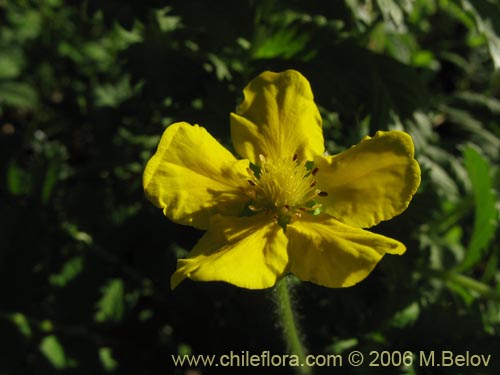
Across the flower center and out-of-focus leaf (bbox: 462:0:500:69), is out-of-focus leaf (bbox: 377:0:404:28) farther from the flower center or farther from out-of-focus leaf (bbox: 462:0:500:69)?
the flower center

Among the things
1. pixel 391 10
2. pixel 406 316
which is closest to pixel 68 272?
pixel 406 316

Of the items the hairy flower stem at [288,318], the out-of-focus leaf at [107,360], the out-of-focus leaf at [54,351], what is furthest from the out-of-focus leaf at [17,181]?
the hairy flower stem at [288,318]

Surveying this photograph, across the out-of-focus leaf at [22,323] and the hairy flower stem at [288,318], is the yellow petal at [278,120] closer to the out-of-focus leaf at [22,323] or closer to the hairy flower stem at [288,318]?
the hairy flower stem at [288,318]

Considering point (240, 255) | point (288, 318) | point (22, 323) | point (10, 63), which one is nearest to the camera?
point (240, 255)

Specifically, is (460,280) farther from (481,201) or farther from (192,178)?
(192,178)

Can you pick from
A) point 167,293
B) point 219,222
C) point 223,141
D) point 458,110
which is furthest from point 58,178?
point 458,110

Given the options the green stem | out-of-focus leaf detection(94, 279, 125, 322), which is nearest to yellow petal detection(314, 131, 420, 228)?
the green stem

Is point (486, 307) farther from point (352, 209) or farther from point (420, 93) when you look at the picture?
point (352, 209)

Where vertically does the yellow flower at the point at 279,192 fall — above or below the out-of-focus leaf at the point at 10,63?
above
